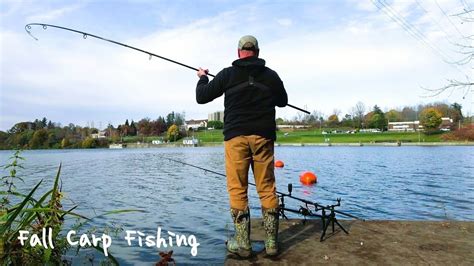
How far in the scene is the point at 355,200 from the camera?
15.7 m

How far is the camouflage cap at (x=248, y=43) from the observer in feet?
14.3

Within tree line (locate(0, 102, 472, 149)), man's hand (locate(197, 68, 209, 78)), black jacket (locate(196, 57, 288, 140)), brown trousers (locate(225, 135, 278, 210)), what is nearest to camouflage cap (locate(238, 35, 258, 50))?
black jacket (locate(196, 57, 288, 140))

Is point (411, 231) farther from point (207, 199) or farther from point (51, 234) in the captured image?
point (207, 199)

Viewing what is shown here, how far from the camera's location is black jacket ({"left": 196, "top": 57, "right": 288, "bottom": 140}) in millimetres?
4258

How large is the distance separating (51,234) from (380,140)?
4526 inches

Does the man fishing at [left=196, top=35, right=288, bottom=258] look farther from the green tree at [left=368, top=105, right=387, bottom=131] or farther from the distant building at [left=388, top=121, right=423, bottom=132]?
the green tree at [left=368, top=105, right=387, bottom=131]

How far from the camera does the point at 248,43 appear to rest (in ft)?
14.3

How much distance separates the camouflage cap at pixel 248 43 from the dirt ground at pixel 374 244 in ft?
7.90

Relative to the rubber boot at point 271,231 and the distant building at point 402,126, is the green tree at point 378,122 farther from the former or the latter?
the rubber boot at point 271,231

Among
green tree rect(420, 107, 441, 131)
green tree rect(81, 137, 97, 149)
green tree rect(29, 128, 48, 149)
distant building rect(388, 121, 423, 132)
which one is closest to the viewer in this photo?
green tree rect(29, 128, 48, 149)

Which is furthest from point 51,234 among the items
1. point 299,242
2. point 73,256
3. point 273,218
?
point 73,256

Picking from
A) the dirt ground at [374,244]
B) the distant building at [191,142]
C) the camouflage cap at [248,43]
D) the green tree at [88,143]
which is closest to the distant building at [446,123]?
the distant building at [191,142]

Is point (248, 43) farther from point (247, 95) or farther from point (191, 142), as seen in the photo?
point (191, 142)

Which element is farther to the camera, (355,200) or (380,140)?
(380,140)
